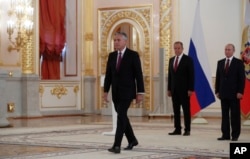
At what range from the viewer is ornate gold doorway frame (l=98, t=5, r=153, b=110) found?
14.7 m

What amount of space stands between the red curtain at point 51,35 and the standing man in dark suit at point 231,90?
7.95 meters

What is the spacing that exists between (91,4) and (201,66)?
17.8 feet

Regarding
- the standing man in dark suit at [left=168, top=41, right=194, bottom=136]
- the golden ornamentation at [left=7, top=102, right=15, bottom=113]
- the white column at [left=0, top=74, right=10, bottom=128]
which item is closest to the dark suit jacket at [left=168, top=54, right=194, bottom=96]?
the standing man in dark suit at [left=168, top=41, right=194, bottom=136]

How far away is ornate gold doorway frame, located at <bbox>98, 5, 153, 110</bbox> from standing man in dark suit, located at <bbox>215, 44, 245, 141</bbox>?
7.09 m

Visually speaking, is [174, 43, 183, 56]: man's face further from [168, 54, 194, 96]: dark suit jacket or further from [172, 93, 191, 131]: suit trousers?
[172, 93, 191, 131]: suit trousers

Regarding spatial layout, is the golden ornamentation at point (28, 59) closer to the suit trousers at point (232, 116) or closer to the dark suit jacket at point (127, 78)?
the suit trousers at point (232, 116)

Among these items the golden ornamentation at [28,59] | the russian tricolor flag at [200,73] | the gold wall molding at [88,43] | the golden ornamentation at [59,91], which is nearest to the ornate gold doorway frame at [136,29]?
the gold wall molding at [88,43]

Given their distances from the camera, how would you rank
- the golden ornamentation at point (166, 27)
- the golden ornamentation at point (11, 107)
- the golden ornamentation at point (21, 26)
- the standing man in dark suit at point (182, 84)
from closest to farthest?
1. the standing man in dark suit at point (182, 84)
2. the golden ornamentation at point (11, 107)
3. the golden ornamentation at point (21, 26)
4. the golden ornamentation at point (166, 27)

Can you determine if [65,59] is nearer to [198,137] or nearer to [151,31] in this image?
[151,31]

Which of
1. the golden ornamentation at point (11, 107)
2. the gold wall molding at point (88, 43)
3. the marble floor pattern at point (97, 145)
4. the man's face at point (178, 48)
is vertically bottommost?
the marble floor pattern at point (97, 145)

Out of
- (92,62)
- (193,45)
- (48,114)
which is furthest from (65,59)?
(193,45)

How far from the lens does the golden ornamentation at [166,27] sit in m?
14.2

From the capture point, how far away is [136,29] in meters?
15.0

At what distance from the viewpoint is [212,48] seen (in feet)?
44.9
